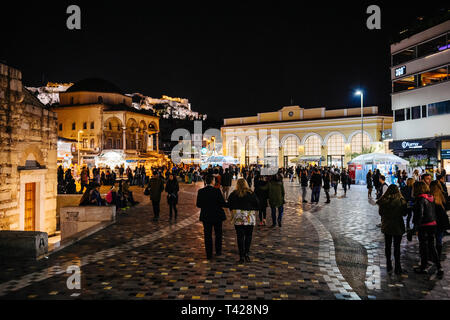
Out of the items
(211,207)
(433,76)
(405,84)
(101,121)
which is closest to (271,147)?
(405,84)

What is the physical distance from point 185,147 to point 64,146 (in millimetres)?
71305

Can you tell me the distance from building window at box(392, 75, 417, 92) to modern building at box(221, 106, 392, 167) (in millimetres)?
11235

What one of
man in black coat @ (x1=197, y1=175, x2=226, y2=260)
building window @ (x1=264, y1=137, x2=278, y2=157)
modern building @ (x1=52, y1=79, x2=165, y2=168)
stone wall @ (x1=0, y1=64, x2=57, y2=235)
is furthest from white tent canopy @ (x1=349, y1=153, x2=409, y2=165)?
modern building @ (x1=52, y1=79, x2=165, y2=168)

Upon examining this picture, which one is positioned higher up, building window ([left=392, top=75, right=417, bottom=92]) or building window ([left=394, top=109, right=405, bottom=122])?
building window ([left=392, top=75, right=417, bottom=92])

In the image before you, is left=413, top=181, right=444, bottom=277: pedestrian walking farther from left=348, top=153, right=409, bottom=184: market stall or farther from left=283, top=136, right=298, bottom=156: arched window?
left=283, top=136, right=298, bottom=156: arched window

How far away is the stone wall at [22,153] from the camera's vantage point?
37.5 ft

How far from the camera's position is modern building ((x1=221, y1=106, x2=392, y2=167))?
4803 cm

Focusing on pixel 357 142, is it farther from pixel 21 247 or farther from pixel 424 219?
pixel 21 247

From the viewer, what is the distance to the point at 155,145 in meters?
66.1

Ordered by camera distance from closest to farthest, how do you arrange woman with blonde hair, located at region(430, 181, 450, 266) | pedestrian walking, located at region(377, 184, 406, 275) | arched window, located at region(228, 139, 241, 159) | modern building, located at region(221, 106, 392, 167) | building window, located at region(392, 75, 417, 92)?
pedestrian walking, located at region(377, 184, 406, 275) < woman with blonde hair, located at region(430, 181, 450, 266) < building window, located at region(392, 75, 417, 92) < modern building, located at region(221, 106, 392, 167) < arched window, located at region(228, 139, 241, 159)

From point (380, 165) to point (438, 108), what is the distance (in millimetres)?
8324

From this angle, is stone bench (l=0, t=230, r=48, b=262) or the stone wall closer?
stone bench (l=0, t=230, r=48, b=262)
